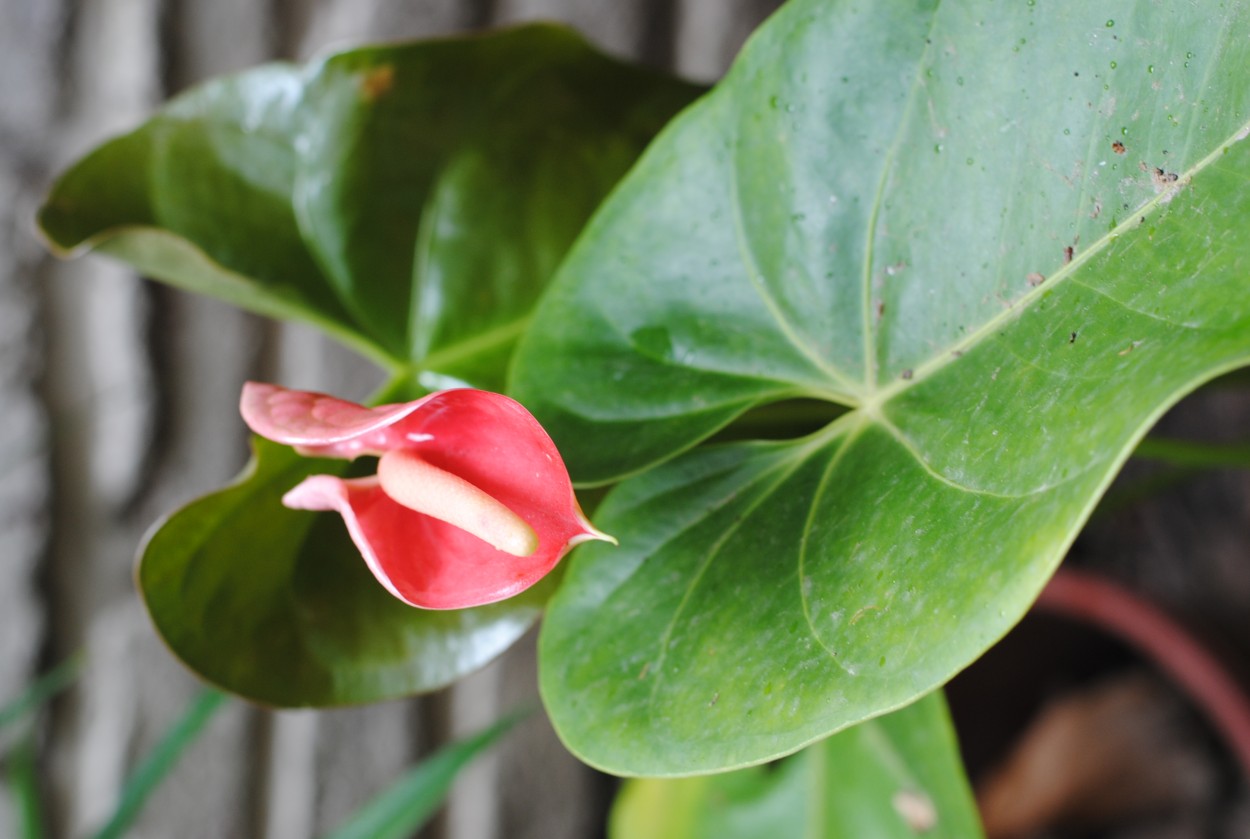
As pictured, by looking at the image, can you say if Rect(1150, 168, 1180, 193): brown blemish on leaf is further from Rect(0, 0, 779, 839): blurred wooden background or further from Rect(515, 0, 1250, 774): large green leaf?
Rect(0, 0, 779, 839): blurred wooden background

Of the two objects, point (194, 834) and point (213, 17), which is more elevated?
point (213, 17)

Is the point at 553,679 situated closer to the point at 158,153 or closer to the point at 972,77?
the point at 972,77

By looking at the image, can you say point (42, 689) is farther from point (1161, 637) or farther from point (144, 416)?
point (1161, 637)

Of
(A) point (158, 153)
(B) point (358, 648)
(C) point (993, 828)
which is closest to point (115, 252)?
(A) point (158, 153)

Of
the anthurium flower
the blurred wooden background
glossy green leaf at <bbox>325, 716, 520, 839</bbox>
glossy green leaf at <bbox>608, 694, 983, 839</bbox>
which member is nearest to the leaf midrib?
the anthurium flower

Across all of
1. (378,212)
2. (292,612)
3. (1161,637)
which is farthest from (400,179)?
(1161,637)
